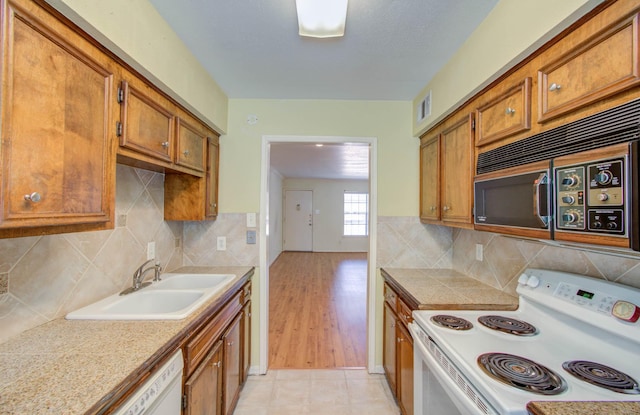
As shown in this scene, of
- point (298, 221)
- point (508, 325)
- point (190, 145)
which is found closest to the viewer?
point (508, 325)

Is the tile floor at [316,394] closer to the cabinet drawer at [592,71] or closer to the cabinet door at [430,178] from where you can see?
the cabinet door at [430,178]

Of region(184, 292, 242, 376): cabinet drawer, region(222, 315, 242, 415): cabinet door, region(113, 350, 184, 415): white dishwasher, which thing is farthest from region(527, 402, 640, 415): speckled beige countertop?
region(222, 315, 242, 415): cabinet door

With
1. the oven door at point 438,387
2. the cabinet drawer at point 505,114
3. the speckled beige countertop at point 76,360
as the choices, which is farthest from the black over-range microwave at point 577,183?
the speckled beige countertop at point 76,360

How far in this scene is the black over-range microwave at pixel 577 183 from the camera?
2.24 ft

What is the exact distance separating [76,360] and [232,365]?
3.53ft

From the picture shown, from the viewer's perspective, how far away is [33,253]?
1.07m

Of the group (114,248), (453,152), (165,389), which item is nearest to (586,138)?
(453,152)

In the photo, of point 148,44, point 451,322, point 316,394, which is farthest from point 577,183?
point 316,394

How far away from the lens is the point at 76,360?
84 cm

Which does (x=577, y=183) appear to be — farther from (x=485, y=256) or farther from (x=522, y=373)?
(x=485, y=256)

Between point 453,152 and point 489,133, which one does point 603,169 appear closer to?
point 489,133

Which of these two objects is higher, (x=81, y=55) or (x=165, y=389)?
(x=81, y=55)

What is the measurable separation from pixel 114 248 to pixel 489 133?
2.13 m

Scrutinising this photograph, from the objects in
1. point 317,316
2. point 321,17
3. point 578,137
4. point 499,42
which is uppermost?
point 321,17
